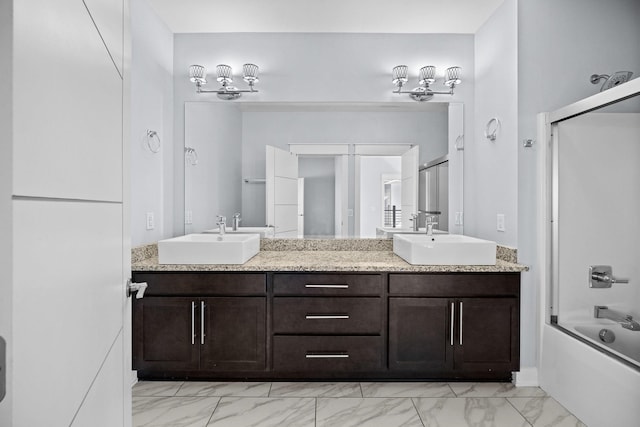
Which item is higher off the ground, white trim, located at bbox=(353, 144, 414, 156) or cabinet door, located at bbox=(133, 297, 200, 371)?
white trim, located at bbox=(353, 144, 414, 156)

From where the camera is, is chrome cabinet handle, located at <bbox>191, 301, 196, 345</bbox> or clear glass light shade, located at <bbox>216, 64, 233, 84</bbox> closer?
chrome cabinet handle, located at <bbox>191, 301, 196, 345</bbox>

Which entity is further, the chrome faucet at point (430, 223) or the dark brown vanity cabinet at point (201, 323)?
the chrome faucet at point (430, 223)

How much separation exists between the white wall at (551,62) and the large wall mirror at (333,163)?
60 cm

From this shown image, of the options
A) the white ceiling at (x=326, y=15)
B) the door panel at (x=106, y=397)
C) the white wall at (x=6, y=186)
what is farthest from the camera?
the white ceiling at (x=326, y=15)

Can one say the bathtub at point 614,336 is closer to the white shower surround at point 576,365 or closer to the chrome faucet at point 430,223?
the white shower surround at point 576,365

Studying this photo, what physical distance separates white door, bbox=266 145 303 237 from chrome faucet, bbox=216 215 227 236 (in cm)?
33

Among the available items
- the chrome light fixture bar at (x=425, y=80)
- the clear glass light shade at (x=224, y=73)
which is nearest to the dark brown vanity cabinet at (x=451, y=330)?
the chrome light fixture bar at (x=425, y=80)

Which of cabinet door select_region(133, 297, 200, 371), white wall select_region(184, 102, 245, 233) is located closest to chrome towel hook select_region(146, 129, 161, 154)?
white wall select_region(184, 102, 245, 233)

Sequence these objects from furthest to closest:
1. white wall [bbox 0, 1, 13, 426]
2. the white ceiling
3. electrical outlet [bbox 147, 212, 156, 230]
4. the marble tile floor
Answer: electrical outlet [bbox 147, 212, 156, 230] < the white ceiling < the marble tile floor < white wall [bbox 0, 1, 13, 426]

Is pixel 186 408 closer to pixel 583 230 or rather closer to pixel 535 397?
pixel 535 397

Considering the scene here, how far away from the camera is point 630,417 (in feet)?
5.91

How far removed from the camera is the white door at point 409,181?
295cm

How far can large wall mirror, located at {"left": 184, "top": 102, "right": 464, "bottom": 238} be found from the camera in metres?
2.95

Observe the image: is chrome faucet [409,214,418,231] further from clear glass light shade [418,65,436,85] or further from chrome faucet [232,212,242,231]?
chrome faucet [232,212,242,231]
